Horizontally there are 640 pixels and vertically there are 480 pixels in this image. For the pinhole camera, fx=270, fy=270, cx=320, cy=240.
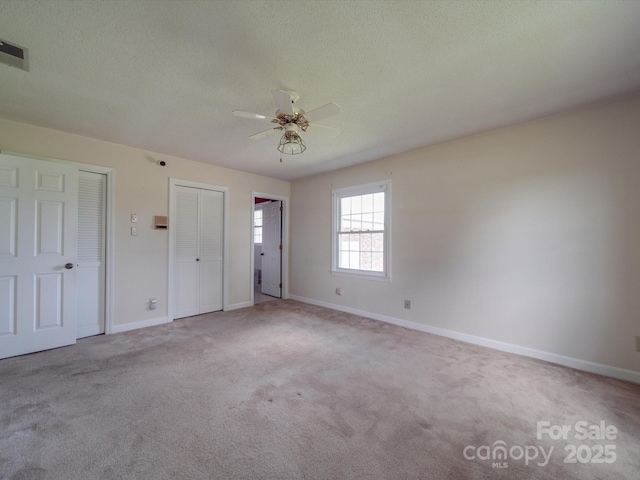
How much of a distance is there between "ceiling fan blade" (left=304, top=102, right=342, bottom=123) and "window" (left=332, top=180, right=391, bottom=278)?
7.36 ft

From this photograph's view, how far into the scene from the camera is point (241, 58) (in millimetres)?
1945

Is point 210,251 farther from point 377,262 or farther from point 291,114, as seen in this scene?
point 291,114

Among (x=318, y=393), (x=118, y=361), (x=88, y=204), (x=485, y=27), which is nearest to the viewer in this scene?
(x=485, y=27)

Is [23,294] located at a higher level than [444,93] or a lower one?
lower

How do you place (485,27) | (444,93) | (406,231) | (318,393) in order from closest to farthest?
(485,27) < (318,393) < (444,93) < (406,231)

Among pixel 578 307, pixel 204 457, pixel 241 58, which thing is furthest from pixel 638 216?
pixel 204 457

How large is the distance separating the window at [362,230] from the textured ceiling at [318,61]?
4.78 ft

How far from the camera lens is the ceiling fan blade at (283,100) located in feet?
6.51

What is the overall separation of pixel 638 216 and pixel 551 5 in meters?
2.09

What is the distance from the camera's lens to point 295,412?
1968mm

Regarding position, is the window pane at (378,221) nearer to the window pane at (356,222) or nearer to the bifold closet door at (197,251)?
the window pane at (356,222)

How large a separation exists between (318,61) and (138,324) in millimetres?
4020

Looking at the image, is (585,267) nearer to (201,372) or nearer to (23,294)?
(201,372)

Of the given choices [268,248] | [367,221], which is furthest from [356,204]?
[268,248]
